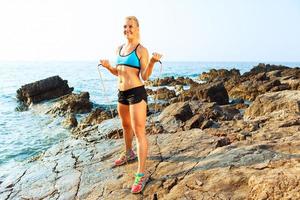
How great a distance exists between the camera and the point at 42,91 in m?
27.3

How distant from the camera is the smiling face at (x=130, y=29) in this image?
475cm

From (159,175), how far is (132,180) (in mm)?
439

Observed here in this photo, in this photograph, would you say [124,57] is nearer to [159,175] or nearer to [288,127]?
[159,175]

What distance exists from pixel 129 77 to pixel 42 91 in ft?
78.7

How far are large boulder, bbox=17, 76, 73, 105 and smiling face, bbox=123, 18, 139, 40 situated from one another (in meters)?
23.1

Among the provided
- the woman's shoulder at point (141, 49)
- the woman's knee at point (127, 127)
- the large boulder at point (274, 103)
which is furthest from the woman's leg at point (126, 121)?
the large boulder at point (274, 103)

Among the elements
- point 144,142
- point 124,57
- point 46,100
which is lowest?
point 46,100

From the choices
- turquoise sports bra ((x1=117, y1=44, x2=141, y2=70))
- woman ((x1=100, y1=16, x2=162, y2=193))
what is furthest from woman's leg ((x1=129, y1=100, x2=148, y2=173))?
turquoise sports bra ((x1=117, y1=44, x2=141, y2=70))

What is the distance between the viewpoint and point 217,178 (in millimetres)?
4441

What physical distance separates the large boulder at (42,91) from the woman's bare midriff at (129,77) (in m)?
22.8

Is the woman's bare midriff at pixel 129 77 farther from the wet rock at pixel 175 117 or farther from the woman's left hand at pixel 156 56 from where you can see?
the wet rock at pixel 175 117

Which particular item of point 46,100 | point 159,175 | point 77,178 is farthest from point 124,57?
point 46,100

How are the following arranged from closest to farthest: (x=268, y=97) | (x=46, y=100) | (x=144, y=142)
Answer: (x=144, y=142) < (x=268, y=97) < (x=46, y=100)

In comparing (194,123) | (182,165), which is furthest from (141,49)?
(194,123)
